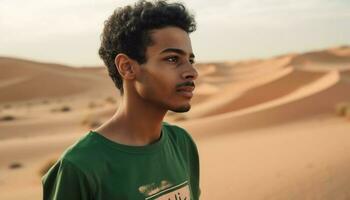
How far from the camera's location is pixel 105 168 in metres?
2.02

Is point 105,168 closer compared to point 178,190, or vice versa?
point 105,168

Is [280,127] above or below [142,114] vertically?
above

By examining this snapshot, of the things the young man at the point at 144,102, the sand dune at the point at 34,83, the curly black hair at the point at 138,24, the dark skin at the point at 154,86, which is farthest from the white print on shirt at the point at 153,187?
the sand dune at the point at 34,83

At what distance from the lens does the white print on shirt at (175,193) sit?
7.05 feet

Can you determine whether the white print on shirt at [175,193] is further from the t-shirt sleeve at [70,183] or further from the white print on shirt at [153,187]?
the t-shirt sleeve at [70,183]

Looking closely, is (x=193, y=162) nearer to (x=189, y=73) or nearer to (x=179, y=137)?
(x=179, y=137)

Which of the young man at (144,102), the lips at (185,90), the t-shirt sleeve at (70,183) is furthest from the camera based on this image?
the lips at (185,90)

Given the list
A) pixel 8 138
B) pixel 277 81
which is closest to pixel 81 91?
pixel 277 81

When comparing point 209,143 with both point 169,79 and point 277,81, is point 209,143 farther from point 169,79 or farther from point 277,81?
point 277,81

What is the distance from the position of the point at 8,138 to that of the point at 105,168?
15.7 metres

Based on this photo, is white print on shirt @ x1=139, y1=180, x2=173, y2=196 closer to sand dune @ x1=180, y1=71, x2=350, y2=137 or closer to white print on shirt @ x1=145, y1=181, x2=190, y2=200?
white print on shirt @ x1=145, y1=181, x2=190, y2=200

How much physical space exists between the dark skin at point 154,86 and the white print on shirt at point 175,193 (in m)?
0.23

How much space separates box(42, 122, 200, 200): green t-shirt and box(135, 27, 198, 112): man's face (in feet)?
0.64

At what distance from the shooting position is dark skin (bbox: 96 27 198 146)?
224 cm
